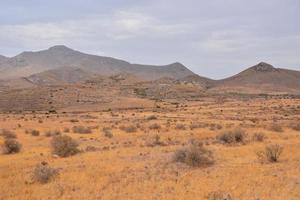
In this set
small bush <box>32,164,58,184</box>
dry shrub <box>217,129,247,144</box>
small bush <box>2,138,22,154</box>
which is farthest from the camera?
dry shrub <box>217,129,247,144</box>

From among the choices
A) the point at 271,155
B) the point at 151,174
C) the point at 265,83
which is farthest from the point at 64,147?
the point at 265,83

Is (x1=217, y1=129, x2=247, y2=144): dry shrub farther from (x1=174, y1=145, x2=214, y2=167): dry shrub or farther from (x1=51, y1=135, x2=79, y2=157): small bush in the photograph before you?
(x1=51, y1=135, x2=79, y2=157): small bush

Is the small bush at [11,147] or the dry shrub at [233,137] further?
the dry shrub at [233,137]

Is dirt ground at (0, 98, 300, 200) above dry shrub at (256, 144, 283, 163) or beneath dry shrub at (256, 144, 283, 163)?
beneath

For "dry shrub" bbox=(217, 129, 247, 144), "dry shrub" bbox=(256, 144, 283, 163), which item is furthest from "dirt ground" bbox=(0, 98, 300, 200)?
"dry shrub" bbox=(217, 129, 247, 144)

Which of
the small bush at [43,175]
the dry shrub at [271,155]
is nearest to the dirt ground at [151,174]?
the small bush at [43,175]

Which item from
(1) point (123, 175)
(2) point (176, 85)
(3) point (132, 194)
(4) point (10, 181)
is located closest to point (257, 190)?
(3) point (132, 194)

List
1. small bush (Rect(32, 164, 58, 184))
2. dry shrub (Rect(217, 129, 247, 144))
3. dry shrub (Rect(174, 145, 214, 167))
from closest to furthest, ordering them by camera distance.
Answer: small bush (Rect(32, 164, 58, 184)) → dry shrub (Rect(174, 145, 214, 167)) → dry shrub (Rect(217, 129, 247, 144))

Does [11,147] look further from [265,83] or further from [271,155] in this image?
[265,83]

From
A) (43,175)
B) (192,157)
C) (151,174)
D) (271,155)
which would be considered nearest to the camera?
(43,175)

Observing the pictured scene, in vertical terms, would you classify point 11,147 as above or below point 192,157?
below

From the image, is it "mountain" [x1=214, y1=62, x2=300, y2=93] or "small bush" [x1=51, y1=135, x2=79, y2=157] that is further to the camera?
"mountain" [x1=214, y1=62, x2=300, y2=93]

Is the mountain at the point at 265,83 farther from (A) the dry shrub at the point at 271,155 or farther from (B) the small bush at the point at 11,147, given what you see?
(A) the dry shrub at the point at 271,155

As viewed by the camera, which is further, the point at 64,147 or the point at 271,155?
the point at 64,147
